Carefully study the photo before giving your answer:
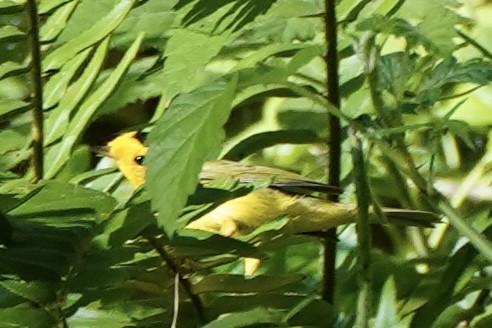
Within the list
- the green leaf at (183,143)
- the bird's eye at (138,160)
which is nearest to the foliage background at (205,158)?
the green leaf at (183,143)

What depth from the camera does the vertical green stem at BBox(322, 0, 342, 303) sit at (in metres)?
0.71

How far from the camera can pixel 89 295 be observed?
2.29 ft

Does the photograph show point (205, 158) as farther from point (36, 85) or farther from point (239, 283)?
point (36, 85)

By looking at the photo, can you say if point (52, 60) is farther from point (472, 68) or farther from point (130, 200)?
point (472, 68)

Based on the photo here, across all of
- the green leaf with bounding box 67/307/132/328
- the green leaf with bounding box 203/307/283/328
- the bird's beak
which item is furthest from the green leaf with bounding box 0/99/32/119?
the bird's beak

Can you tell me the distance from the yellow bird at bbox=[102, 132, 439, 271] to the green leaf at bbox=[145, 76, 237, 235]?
310 mm

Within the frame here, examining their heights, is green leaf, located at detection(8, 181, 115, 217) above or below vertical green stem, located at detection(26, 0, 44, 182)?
below

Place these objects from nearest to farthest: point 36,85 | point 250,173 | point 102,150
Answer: point 36,85
point 250,173
point 102,150

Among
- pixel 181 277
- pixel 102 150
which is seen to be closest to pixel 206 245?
pixel 181 277

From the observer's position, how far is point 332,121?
0.75 m

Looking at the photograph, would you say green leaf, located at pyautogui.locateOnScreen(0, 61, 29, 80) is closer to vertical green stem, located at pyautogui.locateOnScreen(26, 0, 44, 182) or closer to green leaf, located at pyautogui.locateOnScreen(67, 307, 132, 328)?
vertical green stem, located at pyautogui.locateOnScreen(26, 0, 44, 182)

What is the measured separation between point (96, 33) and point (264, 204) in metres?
0.49

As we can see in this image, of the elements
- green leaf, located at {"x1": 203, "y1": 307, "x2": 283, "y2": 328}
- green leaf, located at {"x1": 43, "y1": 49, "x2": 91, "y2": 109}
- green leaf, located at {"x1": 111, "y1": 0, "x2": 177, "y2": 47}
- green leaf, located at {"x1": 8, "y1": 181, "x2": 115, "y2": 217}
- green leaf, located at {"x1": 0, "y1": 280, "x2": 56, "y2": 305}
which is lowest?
green leaf, located at {"x1": 203, "y1": 307, "x2": 283, "y2": 328}

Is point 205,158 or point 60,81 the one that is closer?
point 205,158
